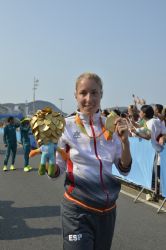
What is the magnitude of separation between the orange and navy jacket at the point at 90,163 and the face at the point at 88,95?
0.21ft

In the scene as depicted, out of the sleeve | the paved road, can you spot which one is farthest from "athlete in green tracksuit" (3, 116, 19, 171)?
the sleeve

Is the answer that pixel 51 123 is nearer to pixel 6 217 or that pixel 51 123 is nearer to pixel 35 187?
pixel 6 217

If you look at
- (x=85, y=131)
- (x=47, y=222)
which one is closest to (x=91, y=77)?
(x=85, y=131)

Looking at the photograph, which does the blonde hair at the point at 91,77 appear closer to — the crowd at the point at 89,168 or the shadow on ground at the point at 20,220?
the crowd at the point at 89,168

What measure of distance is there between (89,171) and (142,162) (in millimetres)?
5925

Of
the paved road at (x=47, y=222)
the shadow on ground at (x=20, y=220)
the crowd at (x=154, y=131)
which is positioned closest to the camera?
the paved road at (x=47, y=222)

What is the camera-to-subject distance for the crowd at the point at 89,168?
2773mm

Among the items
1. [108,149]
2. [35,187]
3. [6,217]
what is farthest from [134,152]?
[108,149]

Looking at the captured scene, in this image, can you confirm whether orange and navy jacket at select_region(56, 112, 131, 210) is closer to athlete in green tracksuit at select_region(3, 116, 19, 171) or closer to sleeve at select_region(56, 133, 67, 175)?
sleeve at select_region(56, 133, 67, 175)

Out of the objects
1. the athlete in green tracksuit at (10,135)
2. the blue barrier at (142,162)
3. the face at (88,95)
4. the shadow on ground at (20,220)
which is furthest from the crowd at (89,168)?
the athlete in green tracksuit at (10,135)

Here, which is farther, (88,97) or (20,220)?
(20,220)

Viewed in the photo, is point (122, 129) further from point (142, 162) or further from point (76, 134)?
point (142, 162)

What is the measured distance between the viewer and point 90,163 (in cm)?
281

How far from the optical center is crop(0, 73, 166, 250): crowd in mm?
2773
